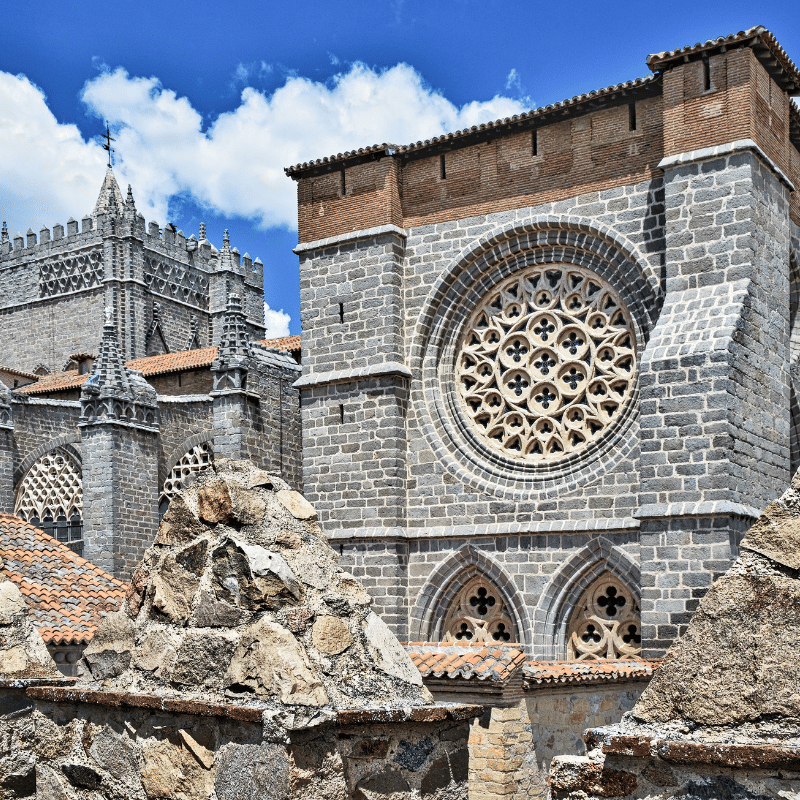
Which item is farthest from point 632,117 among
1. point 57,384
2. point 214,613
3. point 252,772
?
point 57,384

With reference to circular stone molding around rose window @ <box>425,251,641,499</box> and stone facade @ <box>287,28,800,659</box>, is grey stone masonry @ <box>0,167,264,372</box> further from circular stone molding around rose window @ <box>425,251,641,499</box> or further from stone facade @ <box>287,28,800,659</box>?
circular stone molding around rose window @ <box>425,251,641,499</box>

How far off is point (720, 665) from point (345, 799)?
93cm

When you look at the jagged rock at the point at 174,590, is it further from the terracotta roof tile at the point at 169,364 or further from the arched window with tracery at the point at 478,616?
the terracotta roof tile at the point at 169,364

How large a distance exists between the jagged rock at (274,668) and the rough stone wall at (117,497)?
51.2 feet

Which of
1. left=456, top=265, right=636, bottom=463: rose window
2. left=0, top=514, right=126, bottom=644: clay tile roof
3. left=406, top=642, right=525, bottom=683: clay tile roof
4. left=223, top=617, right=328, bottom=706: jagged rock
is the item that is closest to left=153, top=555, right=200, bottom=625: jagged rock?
left=223, top=617, right=328, bottom=706: jagged rock

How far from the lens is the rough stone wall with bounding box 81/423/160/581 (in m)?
17.5

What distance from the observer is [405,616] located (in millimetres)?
14117

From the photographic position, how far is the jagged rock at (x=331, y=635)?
250 cm

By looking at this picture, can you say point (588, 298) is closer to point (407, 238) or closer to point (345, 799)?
point (407, 238)

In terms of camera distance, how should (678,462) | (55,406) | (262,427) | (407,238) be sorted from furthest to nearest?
(55,406) → (262,427) → (407,238) → (678,462)

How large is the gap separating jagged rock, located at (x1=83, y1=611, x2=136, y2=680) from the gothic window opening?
16089mm

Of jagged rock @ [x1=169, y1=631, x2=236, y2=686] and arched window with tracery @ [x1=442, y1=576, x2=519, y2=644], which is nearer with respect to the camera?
jagged rock @ [x1=169, y1=631, x2=236, y2=686]

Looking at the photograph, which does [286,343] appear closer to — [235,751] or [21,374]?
[21,374]

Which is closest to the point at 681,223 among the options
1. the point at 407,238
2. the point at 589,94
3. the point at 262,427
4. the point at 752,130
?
the point at 752,130
